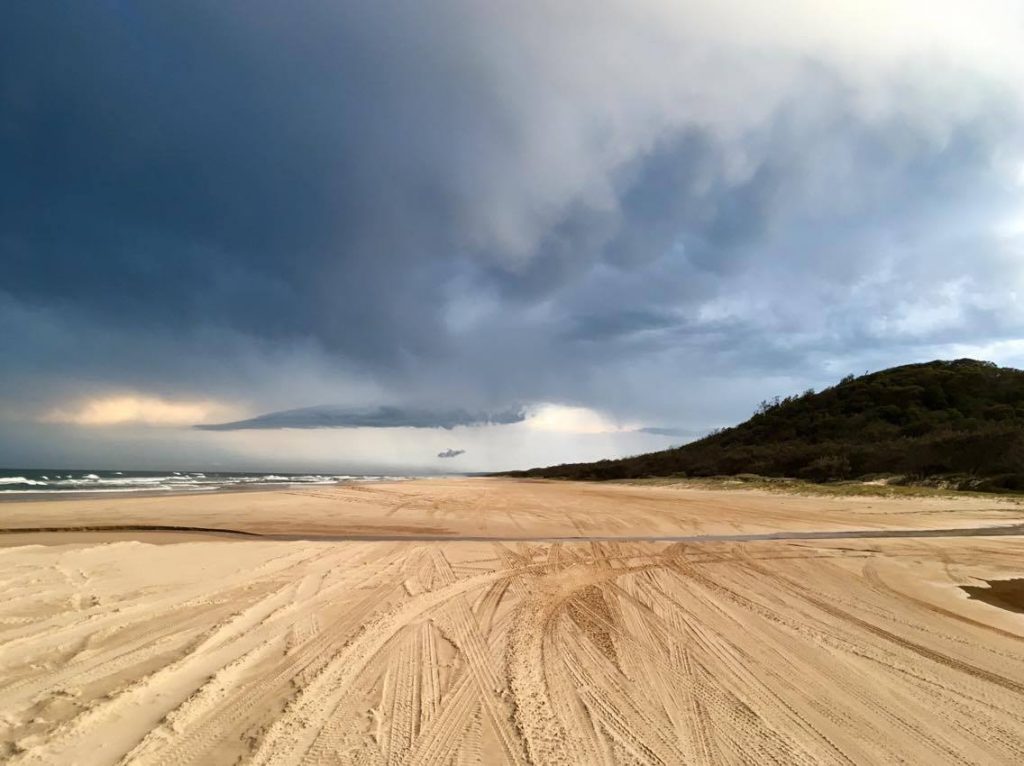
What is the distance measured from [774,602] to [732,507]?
698 inches

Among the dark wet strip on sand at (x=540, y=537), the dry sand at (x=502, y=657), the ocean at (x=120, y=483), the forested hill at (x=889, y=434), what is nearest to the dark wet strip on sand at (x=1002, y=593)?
the dry sand at (x=502, y=657)

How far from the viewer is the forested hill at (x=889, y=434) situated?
35844 mm

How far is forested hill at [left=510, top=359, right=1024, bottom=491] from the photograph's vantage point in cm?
3584

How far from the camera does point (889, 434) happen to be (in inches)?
2210

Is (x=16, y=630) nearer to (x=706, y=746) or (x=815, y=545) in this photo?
(x=706, y=746)

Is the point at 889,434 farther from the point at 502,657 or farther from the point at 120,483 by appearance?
the point at 120,483

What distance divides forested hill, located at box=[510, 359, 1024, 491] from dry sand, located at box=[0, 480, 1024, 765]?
31952 millimetres

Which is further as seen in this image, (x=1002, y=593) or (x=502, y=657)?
(x=1002, y=593)

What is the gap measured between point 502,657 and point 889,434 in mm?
65464

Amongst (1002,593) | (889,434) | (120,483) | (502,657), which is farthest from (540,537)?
(889,434)

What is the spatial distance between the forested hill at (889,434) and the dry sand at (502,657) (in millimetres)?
31952

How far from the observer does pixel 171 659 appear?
533cm

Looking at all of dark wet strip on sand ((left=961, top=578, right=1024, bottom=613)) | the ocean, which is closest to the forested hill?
dark wet strip on sand ((left=961, top=578, right=1024, bottom=613))

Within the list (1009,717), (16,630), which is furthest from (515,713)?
(16,630)
